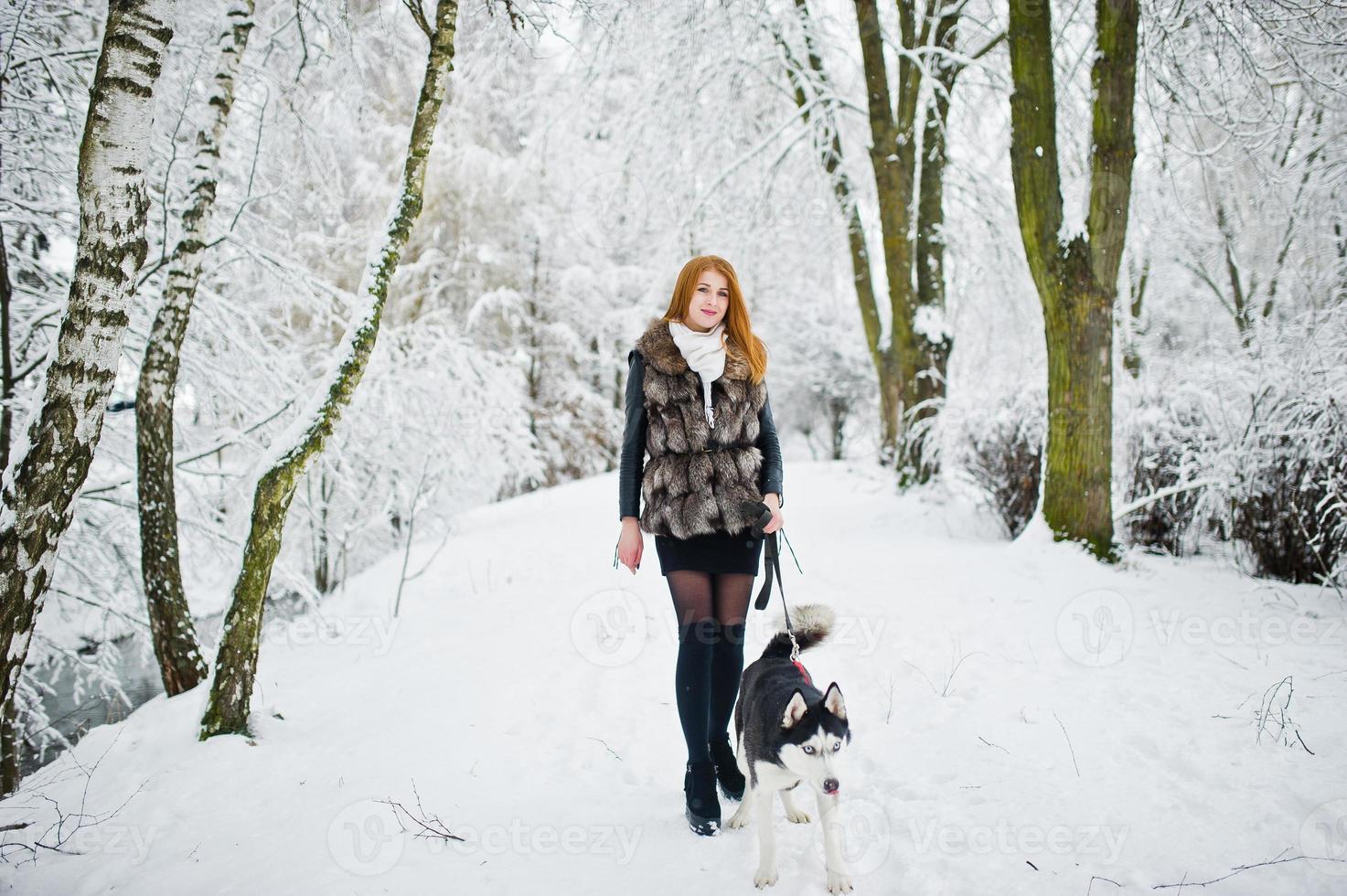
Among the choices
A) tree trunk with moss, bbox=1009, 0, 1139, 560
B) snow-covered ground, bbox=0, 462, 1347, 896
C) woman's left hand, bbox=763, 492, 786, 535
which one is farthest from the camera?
tree trunk with moss, bbox=1009, 0, 1139, 560

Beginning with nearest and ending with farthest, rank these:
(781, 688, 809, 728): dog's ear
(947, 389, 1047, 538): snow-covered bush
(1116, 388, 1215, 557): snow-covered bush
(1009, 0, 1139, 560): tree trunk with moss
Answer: (781, 688, 809, 728): dog's ear < (1009, 0, 1139, 560): tree trunk with moss < (1116, 388, 1215, 557): snow-covered bush < (947, 389, 1047, 538): snow-covered bush

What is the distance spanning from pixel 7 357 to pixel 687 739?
4428 millimetres

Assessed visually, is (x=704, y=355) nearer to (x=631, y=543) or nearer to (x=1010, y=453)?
(x=631, y=543)

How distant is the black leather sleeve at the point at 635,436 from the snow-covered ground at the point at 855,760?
1.11 metres

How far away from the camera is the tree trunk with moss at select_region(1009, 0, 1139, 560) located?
14.3 ft

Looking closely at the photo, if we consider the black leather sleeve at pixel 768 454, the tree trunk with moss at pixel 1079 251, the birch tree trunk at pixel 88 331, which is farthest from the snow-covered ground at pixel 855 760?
the black leather sleeve at pixel 768 454

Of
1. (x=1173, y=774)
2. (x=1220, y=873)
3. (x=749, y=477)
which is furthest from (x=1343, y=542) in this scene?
(x=749, y=477)

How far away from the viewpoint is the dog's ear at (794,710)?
5.77 ft

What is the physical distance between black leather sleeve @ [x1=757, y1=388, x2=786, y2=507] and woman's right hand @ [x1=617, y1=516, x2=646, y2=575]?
0.45 metres

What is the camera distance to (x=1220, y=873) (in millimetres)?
1785

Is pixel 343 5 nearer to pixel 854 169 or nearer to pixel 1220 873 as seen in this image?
pixel 1220 873
